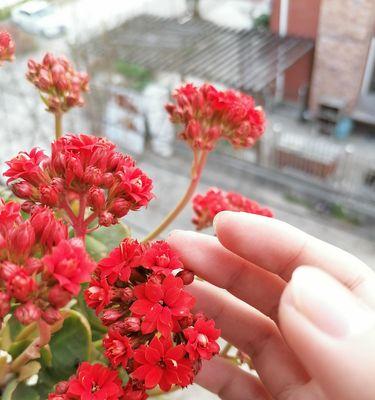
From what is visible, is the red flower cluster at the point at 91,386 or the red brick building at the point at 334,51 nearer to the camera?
the red flower cluster at the point at 91,386

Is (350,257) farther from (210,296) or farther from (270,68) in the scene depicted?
(270,68)

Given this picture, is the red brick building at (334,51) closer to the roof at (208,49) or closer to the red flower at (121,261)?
the roof at (208,49)

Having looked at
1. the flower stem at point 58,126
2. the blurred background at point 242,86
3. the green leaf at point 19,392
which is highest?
the flower stem at point 58,126

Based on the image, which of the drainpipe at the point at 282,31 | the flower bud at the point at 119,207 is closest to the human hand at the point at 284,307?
the flower bud at the point at 119,207

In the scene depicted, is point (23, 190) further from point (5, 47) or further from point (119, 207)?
point (5, 47)

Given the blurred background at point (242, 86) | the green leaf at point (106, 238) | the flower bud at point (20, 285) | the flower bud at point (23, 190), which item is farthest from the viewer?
the blurred background at point (242, 86)

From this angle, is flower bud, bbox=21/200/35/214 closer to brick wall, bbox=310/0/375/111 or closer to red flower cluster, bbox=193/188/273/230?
red flower cluster, bbox=193/188/273/230
